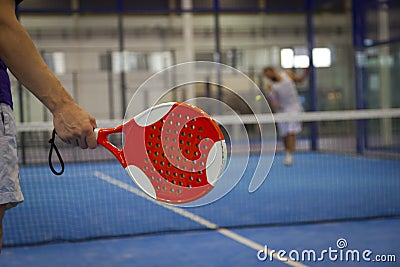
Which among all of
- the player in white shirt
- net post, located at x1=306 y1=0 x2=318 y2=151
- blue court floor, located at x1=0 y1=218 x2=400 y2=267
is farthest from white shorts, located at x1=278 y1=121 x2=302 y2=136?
blue court floor, located at x1=0 y1=218 x2=400 y2=267

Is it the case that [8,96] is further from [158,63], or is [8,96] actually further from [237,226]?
[158,63]

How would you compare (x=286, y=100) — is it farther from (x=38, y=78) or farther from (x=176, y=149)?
(x=38, y=78)

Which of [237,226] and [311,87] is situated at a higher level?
[311,87]

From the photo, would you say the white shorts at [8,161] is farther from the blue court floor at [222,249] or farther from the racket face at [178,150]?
the blue court floor at [222,249]

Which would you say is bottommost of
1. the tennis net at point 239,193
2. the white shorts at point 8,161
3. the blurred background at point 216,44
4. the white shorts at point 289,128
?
the tennis net at point 239,193

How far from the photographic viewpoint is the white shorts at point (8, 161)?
191 centimetres

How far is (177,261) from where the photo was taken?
4.09m

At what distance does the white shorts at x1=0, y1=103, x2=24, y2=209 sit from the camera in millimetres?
1907

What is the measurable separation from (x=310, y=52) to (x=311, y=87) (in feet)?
2.18

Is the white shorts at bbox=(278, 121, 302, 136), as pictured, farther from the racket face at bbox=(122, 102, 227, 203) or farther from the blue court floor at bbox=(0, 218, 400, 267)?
the racket face at bbox=(122, 102, 227, 203)

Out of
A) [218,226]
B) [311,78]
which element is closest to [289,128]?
[311,78]

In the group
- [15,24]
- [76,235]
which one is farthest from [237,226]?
[15,24]

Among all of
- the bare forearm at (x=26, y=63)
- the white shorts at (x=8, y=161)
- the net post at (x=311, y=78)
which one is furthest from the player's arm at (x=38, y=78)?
the net post at (x=311, y=78)

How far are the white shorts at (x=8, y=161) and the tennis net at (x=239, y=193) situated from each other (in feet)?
2.26
